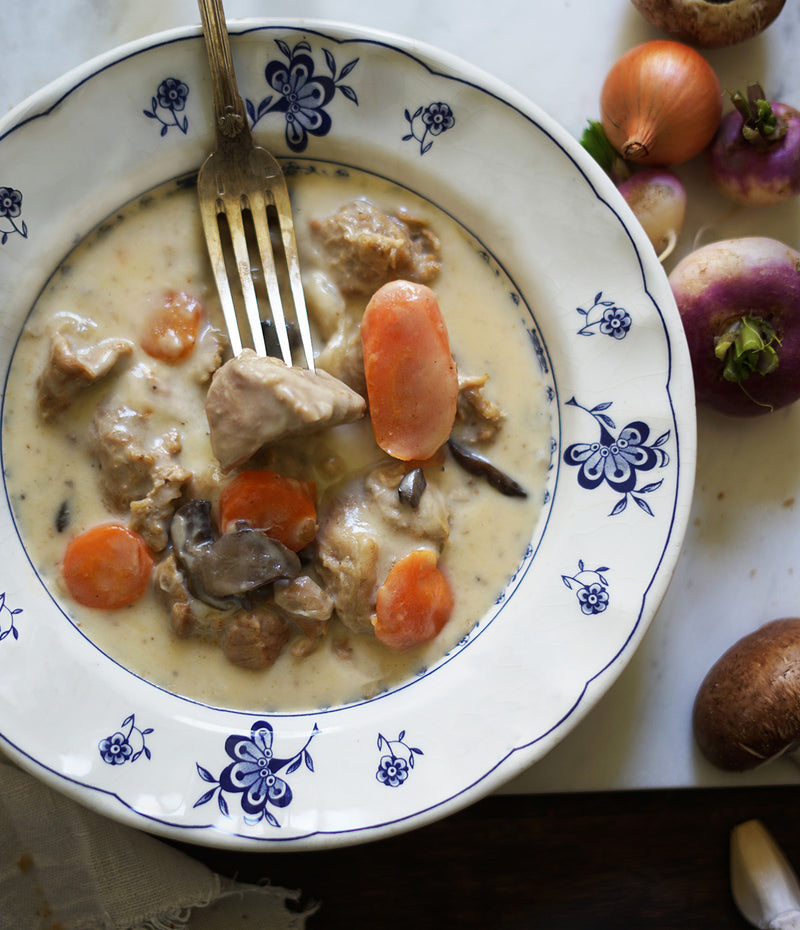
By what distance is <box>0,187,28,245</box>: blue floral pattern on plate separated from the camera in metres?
2.56

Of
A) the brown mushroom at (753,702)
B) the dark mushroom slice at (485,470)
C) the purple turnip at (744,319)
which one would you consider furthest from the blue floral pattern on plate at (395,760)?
the purple turnip at (744,319)

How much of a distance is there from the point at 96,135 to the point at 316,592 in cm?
176

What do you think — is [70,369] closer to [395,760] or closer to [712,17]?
A: [395,760]

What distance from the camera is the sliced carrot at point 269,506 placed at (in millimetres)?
2641

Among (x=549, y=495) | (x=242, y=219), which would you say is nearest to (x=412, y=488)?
(x=549, y=495)

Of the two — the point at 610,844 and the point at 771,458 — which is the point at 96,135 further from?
the point at 610,844

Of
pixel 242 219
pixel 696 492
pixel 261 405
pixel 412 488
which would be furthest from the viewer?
pixel 696 492

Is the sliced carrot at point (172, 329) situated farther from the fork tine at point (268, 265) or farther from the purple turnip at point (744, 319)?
the purple turnip at point (744, 319)

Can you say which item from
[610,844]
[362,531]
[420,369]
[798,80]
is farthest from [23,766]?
[798,80]

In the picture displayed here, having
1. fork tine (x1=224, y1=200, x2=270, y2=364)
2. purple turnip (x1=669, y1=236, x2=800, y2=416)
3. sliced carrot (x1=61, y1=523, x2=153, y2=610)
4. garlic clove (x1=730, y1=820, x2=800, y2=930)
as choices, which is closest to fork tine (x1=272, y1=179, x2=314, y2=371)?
fork tine (x1=224, y1=200, x2=270, y2=364)

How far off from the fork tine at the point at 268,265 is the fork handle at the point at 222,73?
23 cm

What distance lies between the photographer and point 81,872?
296cm

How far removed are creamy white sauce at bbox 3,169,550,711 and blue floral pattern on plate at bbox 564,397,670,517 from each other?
0.16 m

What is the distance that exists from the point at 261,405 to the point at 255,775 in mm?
1271
